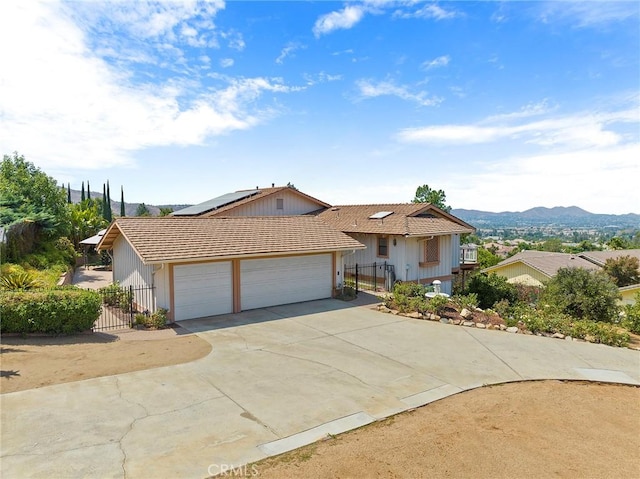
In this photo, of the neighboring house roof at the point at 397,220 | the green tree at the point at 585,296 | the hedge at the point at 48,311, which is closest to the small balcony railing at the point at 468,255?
the neighboring house roof at the point at 397,220

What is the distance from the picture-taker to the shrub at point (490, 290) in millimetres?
23969

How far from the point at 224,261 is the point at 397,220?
33.1 feet

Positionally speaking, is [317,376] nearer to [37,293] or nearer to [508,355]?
[508,355]

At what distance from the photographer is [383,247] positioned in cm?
2133

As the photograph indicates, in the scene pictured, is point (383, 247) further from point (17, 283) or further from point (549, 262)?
point (549, 262)

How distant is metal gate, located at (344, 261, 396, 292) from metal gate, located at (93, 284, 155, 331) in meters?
9.67

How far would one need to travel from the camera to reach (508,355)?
1120 centimetres

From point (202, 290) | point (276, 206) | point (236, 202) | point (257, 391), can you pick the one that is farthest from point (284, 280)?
point (276, 206)

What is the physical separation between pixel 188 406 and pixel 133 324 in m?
6.53

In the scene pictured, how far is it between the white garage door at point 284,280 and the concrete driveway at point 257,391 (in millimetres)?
1994

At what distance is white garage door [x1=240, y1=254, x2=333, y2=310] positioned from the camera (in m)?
15.5

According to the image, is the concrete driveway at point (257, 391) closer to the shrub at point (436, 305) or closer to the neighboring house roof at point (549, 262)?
the shrub at point (436, 305)

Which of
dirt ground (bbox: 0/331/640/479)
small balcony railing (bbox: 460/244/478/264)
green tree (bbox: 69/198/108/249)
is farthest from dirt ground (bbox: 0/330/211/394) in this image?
green tree (bbox: 69/198/108/249)

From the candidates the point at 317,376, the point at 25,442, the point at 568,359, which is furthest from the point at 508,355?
the point at 25,442
